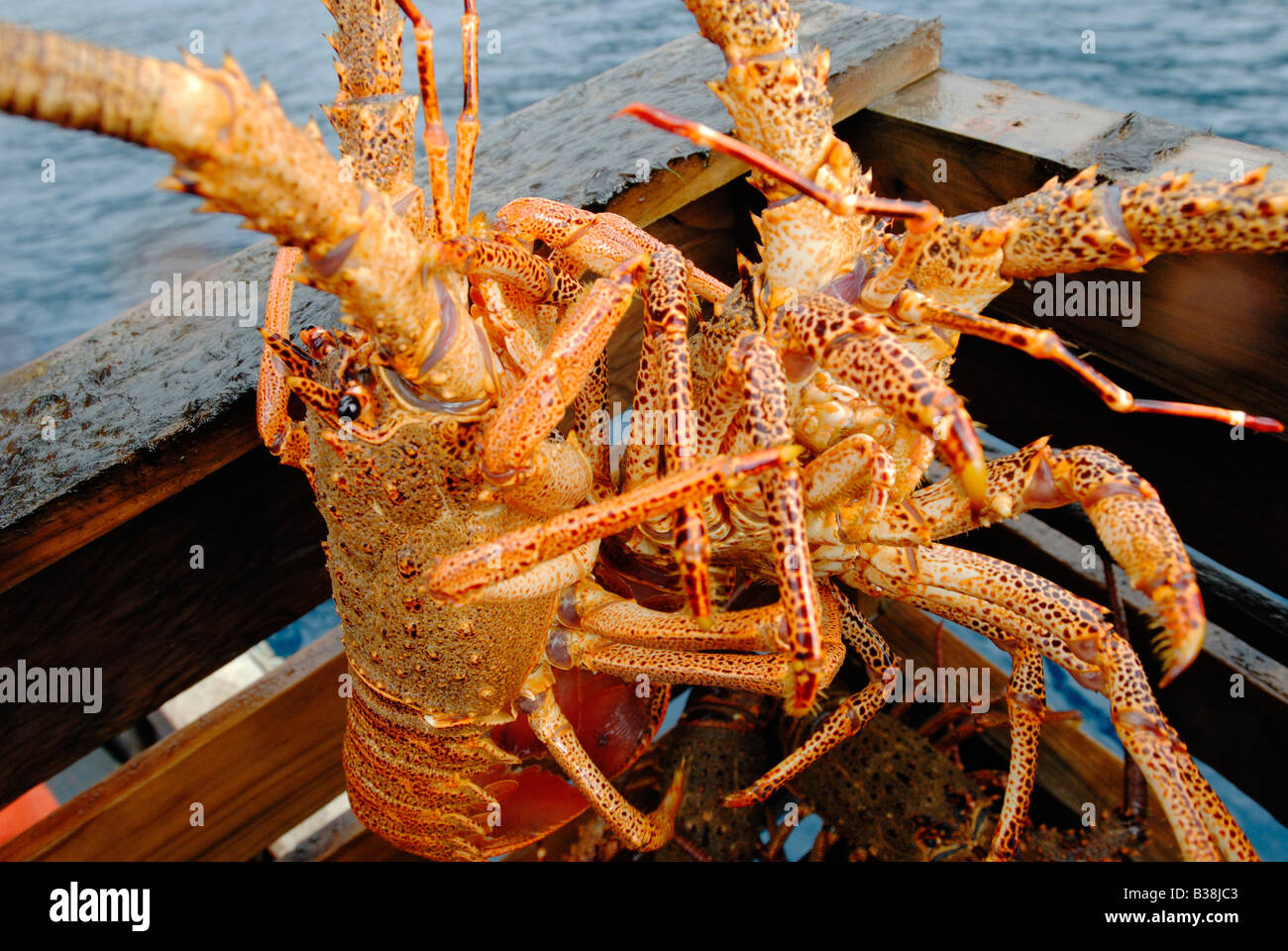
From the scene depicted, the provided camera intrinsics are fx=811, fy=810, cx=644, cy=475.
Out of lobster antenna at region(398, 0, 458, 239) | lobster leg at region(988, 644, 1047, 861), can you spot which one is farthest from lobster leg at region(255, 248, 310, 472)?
lobster leg at region(988, 644, 1047, 861)

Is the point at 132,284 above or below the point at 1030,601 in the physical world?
above

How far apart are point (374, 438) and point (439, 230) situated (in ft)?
1.29

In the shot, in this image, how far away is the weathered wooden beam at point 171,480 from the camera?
1.58 metres

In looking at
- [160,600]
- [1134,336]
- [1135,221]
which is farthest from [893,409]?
[160,600]

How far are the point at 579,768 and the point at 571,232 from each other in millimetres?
1257

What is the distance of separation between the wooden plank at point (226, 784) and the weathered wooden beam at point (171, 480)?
232 mm

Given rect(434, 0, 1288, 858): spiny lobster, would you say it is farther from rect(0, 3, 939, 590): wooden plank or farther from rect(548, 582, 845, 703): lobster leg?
rect(0, 3, 939, 590): wooden plank

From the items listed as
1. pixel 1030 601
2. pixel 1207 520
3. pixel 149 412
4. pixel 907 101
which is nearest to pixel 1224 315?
pixel 1207 520

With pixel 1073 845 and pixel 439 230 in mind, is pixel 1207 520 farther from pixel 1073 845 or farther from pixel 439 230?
pixel 439 230

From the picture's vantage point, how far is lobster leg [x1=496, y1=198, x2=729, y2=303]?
1778 millimetres

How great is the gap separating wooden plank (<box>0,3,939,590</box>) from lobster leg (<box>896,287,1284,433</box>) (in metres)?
0.92

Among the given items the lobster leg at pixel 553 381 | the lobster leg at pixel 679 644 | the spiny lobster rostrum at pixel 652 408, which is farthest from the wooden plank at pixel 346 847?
the lobster leg at pixel 553 381

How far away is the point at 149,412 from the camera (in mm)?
1622

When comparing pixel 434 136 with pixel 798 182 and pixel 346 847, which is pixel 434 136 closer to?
pixel 798 182
